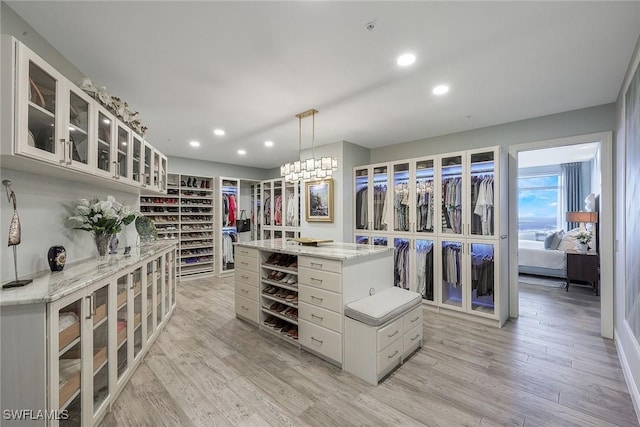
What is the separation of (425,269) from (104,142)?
406cm

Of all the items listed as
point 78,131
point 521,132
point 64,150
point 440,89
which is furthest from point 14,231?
point 521,132

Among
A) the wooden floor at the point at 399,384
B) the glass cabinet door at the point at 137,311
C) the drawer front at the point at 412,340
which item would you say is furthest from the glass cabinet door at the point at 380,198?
the glass cabinet door at the point at 137,311

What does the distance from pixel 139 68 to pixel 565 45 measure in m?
3.39

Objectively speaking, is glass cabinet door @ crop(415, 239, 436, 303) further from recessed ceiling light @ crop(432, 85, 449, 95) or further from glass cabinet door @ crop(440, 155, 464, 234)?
recessed ceiling light @ crop(432, 85, 449, 95)

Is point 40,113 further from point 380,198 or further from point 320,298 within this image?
point 380,198

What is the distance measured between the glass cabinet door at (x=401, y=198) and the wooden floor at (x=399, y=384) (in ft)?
5.09

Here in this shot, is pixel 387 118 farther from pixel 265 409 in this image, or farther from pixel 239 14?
pixel 265 409

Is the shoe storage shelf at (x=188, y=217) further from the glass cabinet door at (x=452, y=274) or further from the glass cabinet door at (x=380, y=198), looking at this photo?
the glass cabinet door at (x=452, y=274)

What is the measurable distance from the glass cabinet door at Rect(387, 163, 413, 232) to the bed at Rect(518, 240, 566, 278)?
3.21m

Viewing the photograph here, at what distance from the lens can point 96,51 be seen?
1977 mm

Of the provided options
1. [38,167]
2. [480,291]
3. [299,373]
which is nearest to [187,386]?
[299,373]

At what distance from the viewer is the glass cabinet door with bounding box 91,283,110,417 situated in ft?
5.39

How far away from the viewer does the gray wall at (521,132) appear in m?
2.99

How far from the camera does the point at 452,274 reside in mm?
3643
